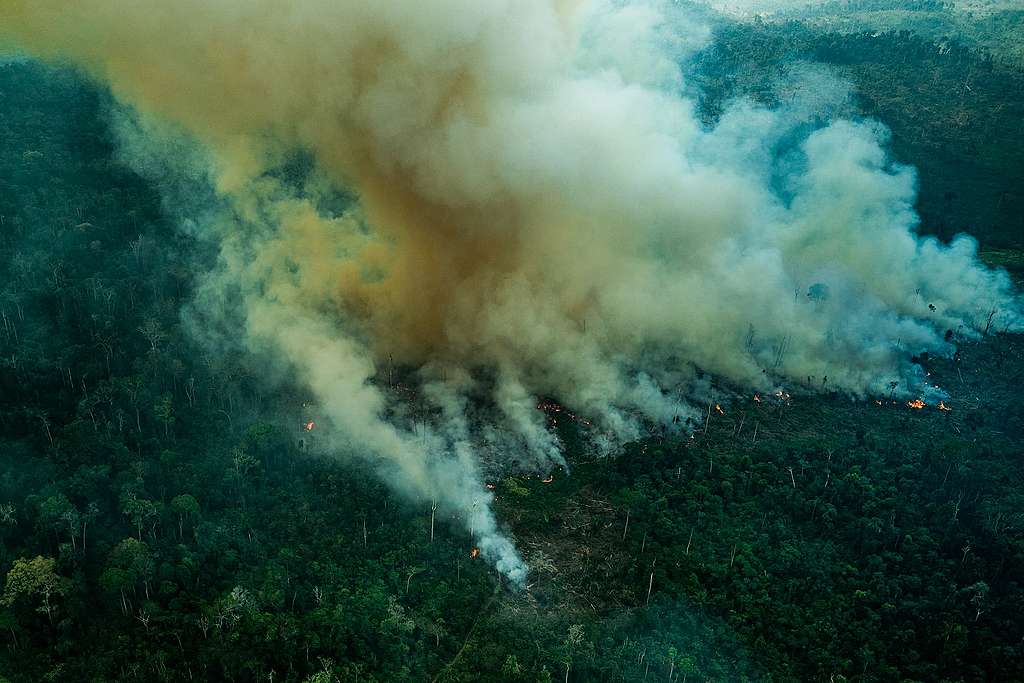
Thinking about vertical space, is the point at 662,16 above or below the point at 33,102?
above

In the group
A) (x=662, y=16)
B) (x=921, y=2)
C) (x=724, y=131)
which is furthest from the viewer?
(x=921, y=2)

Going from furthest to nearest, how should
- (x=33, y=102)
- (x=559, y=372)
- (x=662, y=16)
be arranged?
(x=662, y=16) < (x=33, y=102) < (x=559, y=372)

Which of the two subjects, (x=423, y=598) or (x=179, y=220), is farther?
(x=179, y=220)

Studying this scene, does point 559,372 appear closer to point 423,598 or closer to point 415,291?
point 415,291

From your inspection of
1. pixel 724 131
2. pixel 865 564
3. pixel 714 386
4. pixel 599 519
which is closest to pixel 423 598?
pixel 599 519

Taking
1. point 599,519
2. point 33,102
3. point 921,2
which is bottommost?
point 599,519

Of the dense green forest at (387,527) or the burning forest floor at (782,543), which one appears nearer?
the dense green forest at (387,527)
